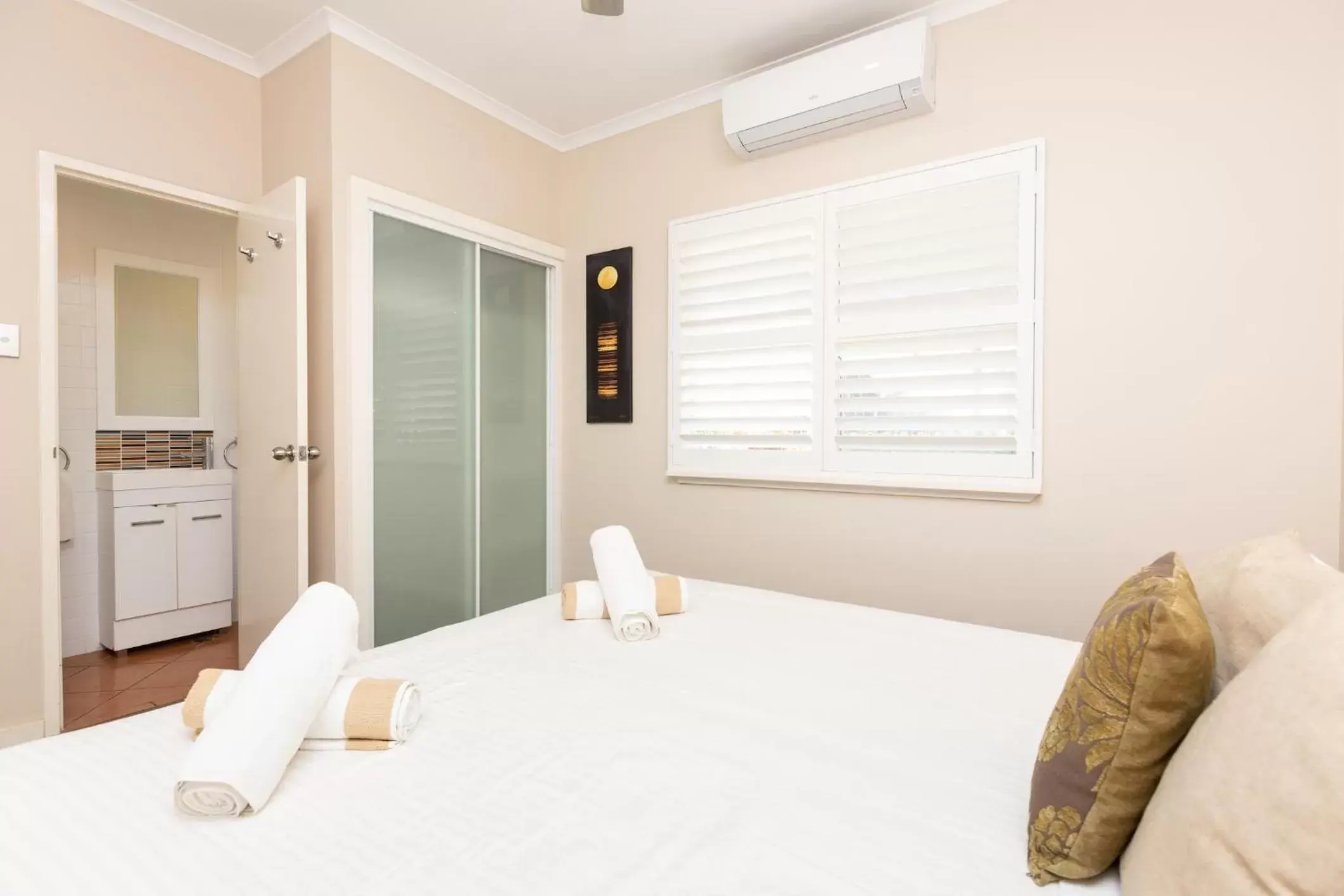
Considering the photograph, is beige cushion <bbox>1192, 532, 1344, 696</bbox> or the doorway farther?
the doorway

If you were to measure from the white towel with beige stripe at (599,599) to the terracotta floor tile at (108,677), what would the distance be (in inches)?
98.4

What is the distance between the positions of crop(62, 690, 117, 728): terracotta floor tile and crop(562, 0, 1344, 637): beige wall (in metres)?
3.07

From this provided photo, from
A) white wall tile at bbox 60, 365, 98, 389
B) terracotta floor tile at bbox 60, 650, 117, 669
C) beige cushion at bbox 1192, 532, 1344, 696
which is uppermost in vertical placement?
white wall tile at bbox 60, 365, 98, 389

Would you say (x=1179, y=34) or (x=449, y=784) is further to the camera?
(x=1179, y=34)

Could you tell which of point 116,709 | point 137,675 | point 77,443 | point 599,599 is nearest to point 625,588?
point 599,599

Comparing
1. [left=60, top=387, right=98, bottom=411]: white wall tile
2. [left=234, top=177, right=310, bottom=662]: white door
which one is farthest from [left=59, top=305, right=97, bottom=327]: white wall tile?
[left=234, top=177, right=310, bottom=662]: white door

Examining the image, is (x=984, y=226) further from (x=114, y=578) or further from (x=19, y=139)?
(x=114, y=578)

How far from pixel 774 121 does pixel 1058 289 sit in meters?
1.28

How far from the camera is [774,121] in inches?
105

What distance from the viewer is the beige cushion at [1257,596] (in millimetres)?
845

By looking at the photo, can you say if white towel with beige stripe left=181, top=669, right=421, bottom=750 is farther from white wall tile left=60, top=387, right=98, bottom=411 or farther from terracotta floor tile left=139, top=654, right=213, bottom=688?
white wall tile left=60, top=387, right=98, bottom=411

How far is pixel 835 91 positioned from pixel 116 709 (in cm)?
384

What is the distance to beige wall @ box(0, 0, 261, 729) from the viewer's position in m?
2.20

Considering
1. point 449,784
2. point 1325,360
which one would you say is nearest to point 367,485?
point 449,784
